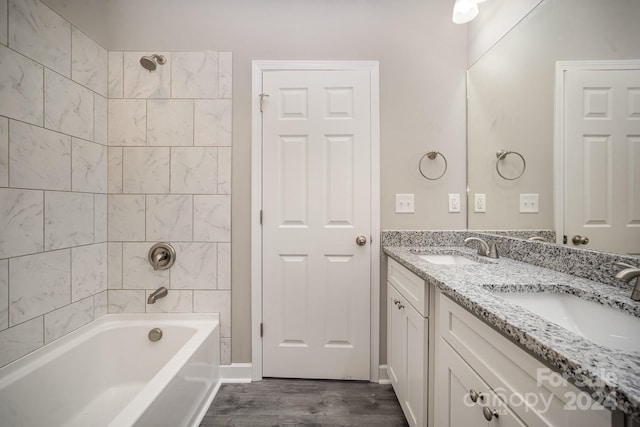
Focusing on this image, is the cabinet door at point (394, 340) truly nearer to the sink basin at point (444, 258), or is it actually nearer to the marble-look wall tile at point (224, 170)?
the sink basin at point (444, 258)

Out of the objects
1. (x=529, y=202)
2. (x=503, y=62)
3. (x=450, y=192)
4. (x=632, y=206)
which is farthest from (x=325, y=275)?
(x=503, y=62)

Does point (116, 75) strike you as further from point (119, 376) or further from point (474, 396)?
point (474, 396)

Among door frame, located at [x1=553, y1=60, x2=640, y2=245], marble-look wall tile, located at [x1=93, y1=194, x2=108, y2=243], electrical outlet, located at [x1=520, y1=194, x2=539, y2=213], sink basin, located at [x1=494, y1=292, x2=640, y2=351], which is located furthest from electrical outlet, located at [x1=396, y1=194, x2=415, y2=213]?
marble-look wall tile, located at [x1=93, y1=194, x2=108, y2=243]

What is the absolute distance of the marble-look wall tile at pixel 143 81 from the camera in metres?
1.65

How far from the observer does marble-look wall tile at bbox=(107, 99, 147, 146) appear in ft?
5.38

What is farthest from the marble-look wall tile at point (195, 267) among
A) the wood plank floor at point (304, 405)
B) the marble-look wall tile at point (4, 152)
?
the marble-look wall tile at point (4, 152)

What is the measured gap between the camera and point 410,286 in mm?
1214

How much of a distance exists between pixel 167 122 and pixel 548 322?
2134 millimetres

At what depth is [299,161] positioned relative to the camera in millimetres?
1636

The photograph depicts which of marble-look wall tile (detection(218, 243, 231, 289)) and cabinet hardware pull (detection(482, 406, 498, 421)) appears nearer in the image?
cabinet hardware pull (detection(482, 406, 498, 421))

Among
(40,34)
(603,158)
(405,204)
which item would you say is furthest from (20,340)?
(603,158)

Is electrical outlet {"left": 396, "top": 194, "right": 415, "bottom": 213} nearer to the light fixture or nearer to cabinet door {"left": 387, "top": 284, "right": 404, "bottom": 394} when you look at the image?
cabinet door {"left": 387, "top": 284, "right": 404, "bottom": 394}

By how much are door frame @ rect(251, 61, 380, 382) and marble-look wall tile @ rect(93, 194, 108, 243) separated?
1008 millimetres

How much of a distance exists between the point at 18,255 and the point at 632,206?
8.43 feet
